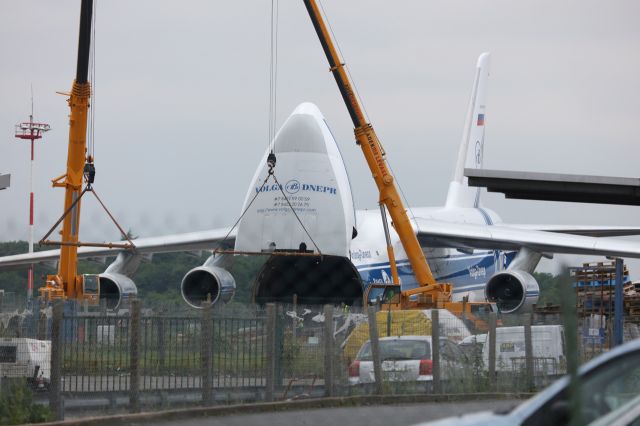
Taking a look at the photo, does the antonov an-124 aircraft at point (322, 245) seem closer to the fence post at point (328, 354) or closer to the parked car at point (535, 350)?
the parked car at point (535, 350)

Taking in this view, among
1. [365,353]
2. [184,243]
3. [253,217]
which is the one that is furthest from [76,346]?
[184,243]

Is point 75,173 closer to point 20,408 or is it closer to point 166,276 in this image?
point 20,408

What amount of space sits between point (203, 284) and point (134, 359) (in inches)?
622

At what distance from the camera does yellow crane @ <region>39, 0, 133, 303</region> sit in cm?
2127

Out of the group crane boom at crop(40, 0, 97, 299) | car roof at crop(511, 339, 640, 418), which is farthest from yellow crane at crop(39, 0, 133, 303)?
car roof at crop(511, 339, 640, 418)

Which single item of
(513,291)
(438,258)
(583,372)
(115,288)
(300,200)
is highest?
(300,200)

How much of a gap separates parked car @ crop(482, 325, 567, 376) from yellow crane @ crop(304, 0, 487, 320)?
8251 millimetres

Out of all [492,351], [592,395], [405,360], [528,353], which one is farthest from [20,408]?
[592,395]

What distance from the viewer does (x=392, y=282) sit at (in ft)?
91.8

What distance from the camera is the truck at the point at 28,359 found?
1295 cm

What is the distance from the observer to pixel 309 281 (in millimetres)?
A: 28141

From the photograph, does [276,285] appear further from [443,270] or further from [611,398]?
[611,398]

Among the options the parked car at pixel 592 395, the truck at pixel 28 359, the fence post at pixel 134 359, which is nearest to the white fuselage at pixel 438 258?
the fence post at pixel 134 359

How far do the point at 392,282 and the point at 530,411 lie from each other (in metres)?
23.2
